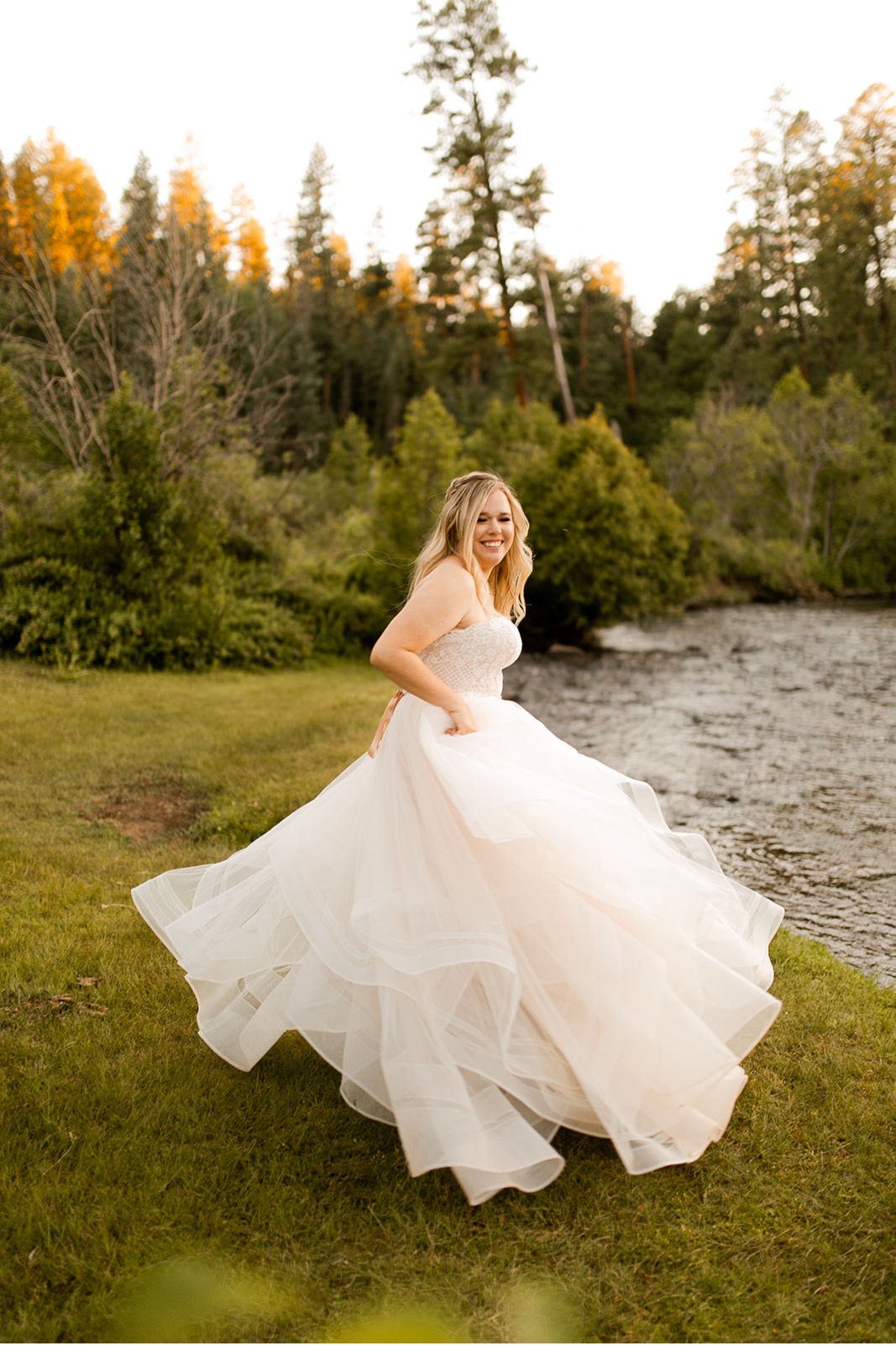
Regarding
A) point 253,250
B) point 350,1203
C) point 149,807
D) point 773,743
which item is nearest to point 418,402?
point 773,743

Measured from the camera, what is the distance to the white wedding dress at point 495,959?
3.09 meters

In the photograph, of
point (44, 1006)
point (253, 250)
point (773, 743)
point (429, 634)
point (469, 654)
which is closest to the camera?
point (429, 634)

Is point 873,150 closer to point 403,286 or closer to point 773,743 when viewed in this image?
point 403,286

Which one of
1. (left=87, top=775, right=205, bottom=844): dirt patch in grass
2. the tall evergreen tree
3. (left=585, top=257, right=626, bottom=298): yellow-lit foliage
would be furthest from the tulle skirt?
(left=585, top=257, right=626, bottom=298): yellow-lit foliage

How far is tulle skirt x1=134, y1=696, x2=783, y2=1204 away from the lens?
3086 millimetres

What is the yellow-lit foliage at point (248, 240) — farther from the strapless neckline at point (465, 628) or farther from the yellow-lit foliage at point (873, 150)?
the strapless neckline at point (465, 628)

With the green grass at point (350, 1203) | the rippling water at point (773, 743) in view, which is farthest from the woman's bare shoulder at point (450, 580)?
the rippling water at point (773, 743)

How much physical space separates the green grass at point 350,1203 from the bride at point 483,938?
0.23 m

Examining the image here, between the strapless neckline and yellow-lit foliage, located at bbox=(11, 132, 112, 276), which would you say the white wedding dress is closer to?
the strapless neckline

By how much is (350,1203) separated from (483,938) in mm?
985

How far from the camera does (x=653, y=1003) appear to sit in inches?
125

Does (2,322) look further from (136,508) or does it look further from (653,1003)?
(653,1003)

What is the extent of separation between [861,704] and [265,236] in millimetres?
59492

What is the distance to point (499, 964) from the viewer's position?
125 inches
